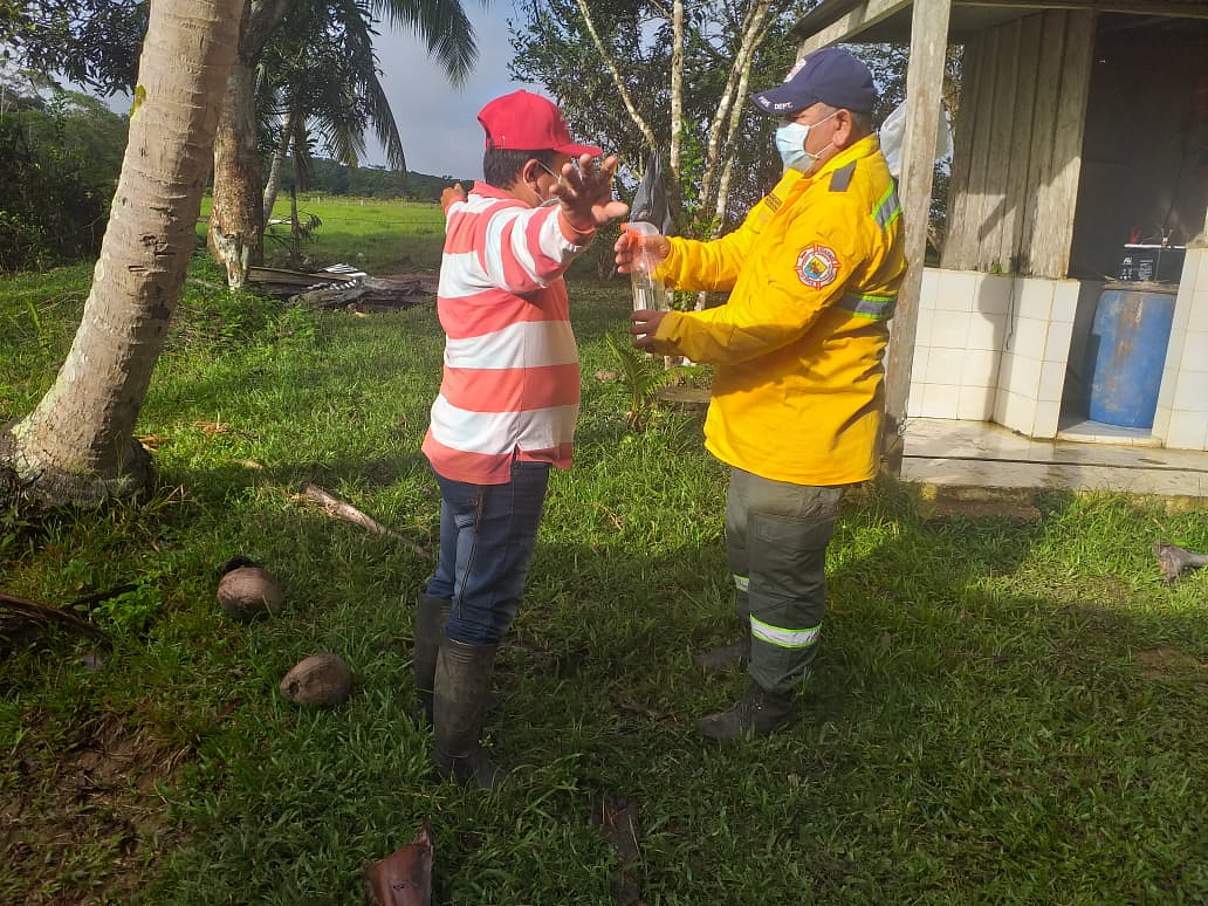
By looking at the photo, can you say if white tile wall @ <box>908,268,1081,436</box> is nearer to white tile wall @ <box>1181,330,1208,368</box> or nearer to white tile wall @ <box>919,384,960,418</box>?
white tile wall @ <box>919,384,960,418</box>

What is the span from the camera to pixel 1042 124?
6219mm

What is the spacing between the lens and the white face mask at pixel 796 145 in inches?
108

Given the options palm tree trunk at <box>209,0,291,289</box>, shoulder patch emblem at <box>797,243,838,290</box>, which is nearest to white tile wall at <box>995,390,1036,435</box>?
shoulder patch emblem at <box>797,243,838,290</box>

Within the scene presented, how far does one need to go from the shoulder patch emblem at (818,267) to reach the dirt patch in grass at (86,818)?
2.31m

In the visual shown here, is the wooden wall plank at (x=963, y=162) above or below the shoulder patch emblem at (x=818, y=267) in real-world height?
above

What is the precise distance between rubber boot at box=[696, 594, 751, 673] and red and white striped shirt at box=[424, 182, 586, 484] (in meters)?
1.24

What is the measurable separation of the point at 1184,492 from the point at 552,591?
3728 mm

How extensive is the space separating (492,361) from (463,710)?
3.20 feet

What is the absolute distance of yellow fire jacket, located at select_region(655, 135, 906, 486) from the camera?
2.51 metres

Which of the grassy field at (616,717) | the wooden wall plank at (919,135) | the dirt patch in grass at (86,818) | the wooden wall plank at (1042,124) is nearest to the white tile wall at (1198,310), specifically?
the wooden wall plank at (1042,124)

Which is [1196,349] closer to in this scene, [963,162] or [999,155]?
[999,155]

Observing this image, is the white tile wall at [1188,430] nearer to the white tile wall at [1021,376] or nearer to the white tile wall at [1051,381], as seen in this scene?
the white tile wall at [1051,381]

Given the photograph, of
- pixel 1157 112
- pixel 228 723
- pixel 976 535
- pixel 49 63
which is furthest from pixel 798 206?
pixel 49 63

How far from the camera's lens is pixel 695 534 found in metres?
4.39
